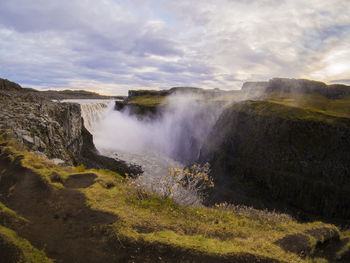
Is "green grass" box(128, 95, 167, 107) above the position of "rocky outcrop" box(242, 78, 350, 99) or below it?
below

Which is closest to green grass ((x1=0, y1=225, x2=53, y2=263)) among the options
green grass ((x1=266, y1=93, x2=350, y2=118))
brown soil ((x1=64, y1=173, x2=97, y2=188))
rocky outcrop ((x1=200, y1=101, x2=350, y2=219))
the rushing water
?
brown soil ((x1=64, y1=173, x2=97, y2=188))

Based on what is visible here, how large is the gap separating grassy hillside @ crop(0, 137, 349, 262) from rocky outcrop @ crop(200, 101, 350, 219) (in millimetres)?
26996

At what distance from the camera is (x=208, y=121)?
5816cm

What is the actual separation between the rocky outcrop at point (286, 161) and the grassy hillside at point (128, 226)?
88.6 feet

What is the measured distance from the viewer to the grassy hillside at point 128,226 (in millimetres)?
4980

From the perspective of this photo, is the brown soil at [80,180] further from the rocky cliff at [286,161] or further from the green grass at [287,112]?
the green grass at [287,112]

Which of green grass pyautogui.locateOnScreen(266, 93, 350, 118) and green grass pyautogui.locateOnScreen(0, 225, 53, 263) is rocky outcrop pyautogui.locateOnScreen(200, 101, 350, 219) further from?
green grass pyautogui.locateOnScreen(0, 225, 53, 263)

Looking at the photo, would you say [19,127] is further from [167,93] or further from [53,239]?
[167,93]

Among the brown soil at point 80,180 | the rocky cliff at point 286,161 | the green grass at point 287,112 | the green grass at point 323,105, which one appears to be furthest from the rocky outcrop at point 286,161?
the brown soil at point 80,180

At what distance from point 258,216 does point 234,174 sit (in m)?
31.1

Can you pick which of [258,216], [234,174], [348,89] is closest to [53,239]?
[258,216]

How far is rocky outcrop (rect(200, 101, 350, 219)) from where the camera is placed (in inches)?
1203

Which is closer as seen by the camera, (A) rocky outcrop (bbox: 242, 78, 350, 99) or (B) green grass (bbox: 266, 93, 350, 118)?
(B) green grass (bbox: 266, 93, 350, 118)

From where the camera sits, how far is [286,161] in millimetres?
34812
